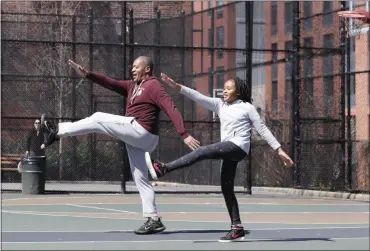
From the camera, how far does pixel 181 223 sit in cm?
1412

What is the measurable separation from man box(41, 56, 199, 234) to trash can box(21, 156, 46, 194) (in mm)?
10621

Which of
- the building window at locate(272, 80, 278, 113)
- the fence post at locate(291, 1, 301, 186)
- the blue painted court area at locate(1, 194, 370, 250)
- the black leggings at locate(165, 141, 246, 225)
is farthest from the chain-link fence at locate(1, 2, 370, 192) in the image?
the black leggings at locate(165, 141, 246, 225)

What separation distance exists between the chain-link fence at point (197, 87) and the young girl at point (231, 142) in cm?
1080

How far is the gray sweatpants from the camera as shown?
10.9 m

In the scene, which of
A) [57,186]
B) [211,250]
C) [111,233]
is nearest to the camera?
[211,250]

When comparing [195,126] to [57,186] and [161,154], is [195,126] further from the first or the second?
[57,186]

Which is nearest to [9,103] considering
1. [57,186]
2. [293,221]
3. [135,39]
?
[57,186]

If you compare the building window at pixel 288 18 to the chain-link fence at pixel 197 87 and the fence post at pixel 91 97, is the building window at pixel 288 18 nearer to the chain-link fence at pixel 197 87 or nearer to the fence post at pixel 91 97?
the chain-link fence at pixel 197 87

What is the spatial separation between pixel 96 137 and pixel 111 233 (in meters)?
15.2

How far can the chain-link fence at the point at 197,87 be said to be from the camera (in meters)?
23.2

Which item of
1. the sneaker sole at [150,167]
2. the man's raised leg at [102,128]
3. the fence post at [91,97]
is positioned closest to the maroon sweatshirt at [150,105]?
the man's raised leg at [102,128]

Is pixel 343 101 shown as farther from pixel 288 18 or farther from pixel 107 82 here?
pixel 288 18

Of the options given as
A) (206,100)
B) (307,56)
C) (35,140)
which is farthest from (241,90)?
(35,140)

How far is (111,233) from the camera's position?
11.9 m
